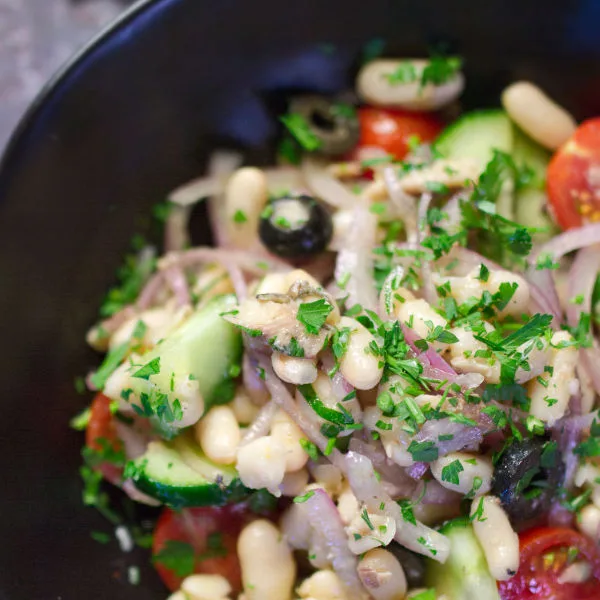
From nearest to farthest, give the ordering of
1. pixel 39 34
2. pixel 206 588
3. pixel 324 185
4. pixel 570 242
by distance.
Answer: pixel 206 588 < pixel 570 242 < pixel 324 185 < pixel 39 34

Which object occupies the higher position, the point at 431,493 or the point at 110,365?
the point at 110,365

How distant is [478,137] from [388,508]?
105cm

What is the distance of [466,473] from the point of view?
66.1 inches

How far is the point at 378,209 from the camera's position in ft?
6.66

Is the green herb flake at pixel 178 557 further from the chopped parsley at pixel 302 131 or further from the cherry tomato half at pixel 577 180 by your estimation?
the cherry tomato half at pixel 577 180

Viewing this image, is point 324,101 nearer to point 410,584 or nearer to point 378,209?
point 378,209

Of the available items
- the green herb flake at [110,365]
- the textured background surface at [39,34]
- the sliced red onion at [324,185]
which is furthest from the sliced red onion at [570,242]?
the textured background surface at [39,34]

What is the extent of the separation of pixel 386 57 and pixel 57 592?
1.64 meters

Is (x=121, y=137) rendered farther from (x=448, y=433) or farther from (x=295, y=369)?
(x=448, y=433)

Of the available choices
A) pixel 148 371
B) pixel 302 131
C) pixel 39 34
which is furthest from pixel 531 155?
pixel 39 34

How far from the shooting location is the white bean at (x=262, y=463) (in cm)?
170

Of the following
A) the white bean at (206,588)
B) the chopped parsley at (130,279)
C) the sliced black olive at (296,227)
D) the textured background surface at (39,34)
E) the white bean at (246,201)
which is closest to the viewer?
the white bean at (206,588)

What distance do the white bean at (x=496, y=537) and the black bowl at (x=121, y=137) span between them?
866 millimetres

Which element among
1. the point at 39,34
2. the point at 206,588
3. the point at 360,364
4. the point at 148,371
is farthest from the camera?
the point at 39,34
